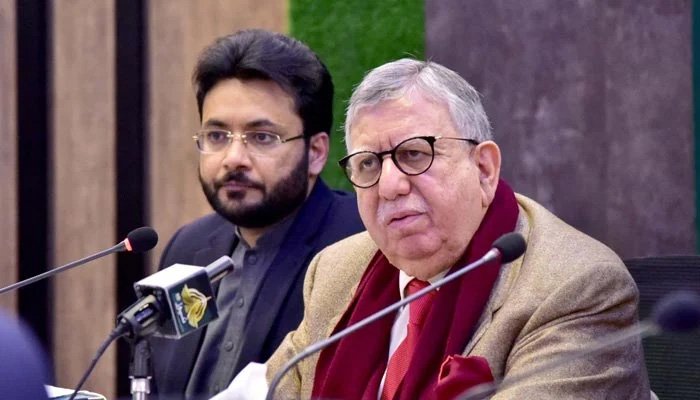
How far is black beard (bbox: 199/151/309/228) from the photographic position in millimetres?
3529

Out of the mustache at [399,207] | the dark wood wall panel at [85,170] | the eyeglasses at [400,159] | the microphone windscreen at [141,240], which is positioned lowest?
the dark wood wall panel at [85,170]

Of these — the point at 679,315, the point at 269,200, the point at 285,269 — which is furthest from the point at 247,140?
the point at 679,315

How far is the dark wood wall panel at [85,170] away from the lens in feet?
17.4

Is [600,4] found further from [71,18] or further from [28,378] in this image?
[28,378]

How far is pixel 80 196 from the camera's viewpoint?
5.38 m

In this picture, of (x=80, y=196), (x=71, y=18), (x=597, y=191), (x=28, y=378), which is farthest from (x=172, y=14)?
(x=28, y=378)

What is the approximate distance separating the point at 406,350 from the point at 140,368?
2.15 feet

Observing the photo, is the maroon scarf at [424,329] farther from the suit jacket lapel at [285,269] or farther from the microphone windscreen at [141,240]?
the suit jacket lapel at [285,269]

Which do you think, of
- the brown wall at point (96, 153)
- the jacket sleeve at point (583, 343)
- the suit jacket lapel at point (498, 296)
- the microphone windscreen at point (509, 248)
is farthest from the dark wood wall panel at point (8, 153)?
the microphone windscreen at point (509, 248)

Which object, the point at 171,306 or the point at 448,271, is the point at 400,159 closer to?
the point at 448,271

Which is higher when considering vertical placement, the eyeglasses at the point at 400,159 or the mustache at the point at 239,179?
the eyeglasses at the point at 400,159

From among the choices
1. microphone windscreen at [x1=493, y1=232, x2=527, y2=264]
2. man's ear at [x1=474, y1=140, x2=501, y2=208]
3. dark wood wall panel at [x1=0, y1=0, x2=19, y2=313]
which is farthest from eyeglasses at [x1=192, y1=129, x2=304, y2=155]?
dark wood wall panel at [x1=0, y1=0, x2=19, y2=313]

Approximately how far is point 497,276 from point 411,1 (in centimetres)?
190

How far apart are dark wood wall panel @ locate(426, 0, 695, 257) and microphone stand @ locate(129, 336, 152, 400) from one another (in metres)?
1.88
